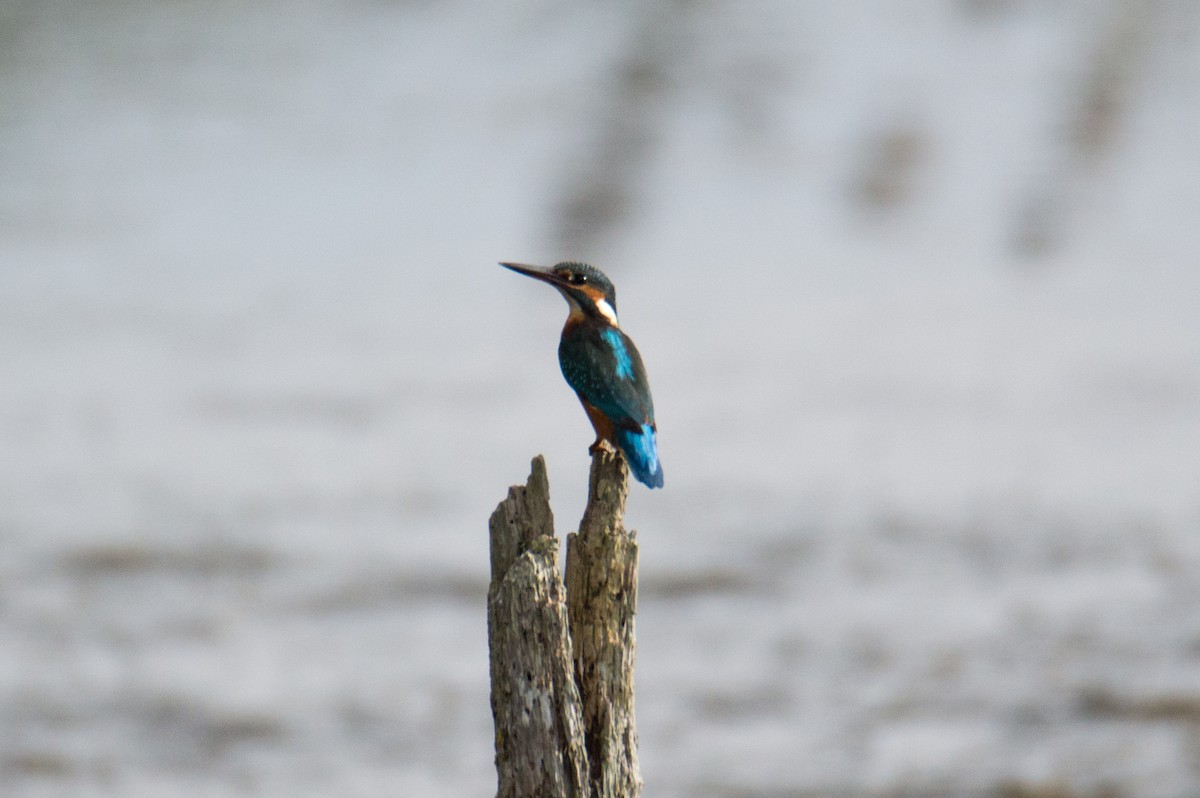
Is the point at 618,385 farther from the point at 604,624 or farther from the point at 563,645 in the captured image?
the point at 563,645

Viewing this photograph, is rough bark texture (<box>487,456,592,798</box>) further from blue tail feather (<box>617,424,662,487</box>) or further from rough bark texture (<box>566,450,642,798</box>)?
blue tail feather (<box>617,424,662,487</box>)

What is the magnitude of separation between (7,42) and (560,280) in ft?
237

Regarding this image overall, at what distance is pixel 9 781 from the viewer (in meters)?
27.6

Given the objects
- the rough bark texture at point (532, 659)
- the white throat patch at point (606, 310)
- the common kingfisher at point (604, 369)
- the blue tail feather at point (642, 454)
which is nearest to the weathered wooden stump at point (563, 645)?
the rough bark texture at point (532, 659)

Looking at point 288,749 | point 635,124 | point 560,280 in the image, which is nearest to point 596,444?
point 560,280

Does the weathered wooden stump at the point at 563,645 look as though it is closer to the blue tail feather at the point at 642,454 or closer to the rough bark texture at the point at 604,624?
the rough bark texture at the point at 604,624

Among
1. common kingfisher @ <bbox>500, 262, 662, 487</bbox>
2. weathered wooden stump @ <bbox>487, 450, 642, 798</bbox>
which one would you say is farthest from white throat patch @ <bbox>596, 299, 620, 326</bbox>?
weathered wooden stump @ <bbox>487, 450, 642, 798</bbox>

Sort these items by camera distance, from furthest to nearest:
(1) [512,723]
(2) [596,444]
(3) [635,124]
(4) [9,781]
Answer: (3) [635,124]
(4) [9,781]
(2) [596,444]
(1) [512,723]

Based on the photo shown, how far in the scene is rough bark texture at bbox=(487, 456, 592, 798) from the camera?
5461mm

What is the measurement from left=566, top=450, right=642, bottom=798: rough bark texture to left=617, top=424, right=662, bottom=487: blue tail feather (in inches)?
8.2

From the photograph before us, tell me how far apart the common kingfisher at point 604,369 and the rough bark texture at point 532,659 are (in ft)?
2.01

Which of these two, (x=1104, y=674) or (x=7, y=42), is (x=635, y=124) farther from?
(x=1104, y=674)

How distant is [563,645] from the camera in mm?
5531

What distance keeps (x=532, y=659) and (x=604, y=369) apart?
1.40 m
